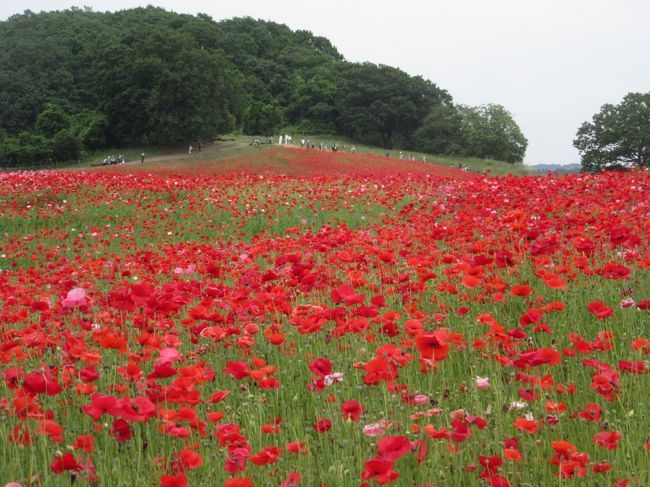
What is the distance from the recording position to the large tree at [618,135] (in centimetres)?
5100

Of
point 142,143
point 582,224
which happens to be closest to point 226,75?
point 142,143

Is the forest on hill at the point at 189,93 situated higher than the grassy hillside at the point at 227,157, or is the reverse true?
the forest on hill at the point at 189,93

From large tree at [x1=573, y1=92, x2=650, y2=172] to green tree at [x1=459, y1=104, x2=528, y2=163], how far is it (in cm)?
1911

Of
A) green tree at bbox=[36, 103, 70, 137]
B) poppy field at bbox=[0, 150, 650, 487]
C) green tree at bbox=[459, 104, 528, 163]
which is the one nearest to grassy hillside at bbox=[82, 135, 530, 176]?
green tree at bbox=[459, 104, 528, 163]

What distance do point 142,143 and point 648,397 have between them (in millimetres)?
54096

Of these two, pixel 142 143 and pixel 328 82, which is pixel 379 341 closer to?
pixel 142 143

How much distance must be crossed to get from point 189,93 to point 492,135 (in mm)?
37687

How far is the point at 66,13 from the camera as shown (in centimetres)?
9200

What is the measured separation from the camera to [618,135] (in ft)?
168

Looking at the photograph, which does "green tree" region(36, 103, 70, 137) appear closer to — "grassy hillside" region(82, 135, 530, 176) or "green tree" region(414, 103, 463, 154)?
"grassy hillside" region(82, 135, 530, 176)

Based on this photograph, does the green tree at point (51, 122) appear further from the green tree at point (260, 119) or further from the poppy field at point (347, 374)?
the poppy field at point (347, 374)

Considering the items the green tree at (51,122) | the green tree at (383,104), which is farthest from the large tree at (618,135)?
the green tree at (51,122)

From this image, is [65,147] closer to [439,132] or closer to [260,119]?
[260,119]

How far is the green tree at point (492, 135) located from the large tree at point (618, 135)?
19.1 m
